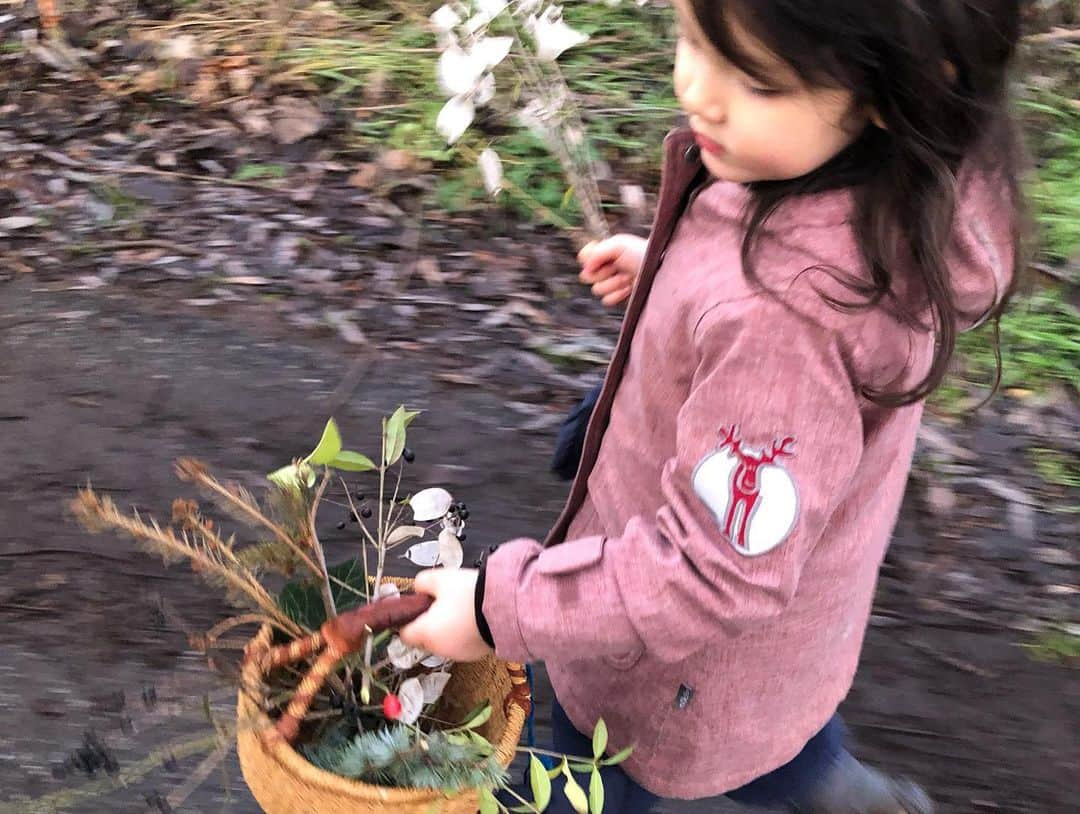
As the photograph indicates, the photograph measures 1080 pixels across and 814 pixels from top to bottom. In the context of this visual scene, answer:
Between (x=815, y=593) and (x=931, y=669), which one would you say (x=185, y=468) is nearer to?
(x=815, y=593)

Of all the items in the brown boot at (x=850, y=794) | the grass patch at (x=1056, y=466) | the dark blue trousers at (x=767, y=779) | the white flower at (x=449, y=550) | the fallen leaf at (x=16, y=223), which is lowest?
the grass patch at (x=1056, y=466)

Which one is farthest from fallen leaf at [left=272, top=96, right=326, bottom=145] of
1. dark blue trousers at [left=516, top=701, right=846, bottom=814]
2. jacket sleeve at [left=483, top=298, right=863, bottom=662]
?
jacket sleeve at [left=483, top=298, right=863, bottom=662]

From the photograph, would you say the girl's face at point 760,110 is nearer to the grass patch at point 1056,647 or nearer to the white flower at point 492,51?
the white flower at point 492,51

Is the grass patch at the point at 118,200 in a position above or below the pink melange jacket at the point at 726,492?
below

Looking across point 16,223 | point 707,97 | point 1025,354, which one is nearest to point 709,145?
point 707,97

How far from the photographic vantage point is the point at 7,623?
199cm

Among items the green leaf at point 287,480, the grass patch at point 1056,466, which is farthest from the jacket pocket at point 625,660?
the grass patch at point 1056,466

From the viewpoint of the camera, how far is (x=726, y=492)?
0.91 meters

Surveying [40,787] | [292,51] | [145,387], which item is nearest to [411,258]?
[145,387]

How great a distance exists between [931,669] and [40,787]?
1655mm

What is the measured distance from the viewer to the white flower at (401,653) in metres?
1.14

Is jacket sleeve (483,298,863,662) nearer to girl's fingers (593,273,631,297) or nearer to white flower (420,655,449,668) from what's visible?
white flower (420,655,449,668)

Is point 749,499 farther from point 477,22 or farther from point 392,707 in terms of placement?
point 477,22

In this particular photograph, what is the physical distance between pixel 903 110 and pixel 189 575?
1.70 m
